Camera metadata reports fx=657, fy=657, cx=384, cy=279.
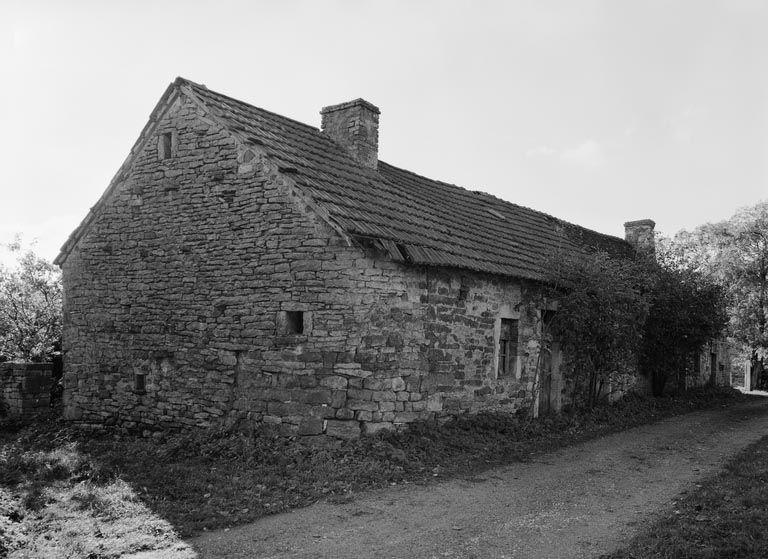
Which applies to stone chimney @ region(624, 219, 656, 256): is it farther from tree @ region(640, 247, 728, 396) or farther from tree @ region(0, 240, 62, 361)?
tree @ region(0, 240, 62, 361)

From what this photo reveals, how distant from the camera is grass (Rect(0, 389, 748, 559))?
7.24 metres

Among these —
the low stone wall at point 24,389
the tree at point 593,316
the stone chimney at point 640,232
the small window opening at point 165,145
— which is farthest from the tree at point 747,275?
the low stone wall at point 24,389

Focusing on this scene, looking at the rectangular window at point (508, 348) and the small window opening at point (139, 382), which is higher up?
the rectangular window at point (508, 348)

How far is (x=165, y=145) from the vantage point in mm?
12836

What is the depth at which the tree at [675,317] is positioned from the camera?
1921 centimetres

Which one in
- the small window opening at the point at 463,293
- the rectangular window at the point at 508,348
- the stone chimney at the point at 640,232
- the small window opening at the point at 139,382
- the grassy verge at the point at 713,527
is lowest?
the grassy verge at the point at 713,527

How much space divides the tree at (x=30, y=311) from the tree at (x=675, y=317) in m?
18.2

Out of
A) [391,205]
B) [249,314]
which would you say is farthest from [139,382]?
[391,205]

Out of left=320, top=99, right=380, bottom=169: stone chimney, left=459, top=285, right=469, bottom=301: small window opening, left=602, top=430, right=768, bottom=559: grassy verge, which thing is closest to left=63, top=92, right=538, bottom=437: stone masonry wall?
left=459, top=285, right=469, bottom=301: small window opening

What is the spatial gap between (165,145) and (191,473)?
6631 millimetres

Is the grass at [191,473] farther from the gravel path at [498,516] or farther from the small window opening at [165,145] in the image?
the small window opening at [165,145]

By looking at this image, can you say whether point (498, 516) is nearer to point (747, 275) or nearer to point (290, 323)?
point (290, 323)

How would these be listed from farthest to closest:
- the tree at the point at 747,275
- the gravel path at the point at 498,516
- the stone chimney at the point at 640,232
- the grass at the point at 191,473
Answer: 1. the tree at the point at 747,275
2. the stone chimney at the point at 640,232
3. the grass at the point at 191,473
4. the gravel path at the point at 498,516

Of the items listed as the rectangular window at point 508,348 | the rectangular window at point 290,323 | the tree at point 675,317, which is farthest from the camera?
the tree at point 675,317
